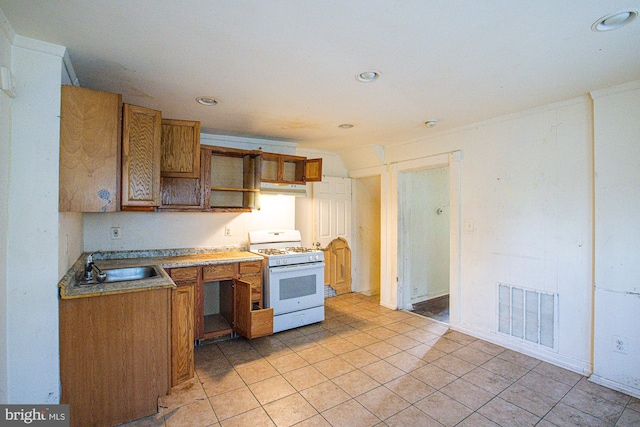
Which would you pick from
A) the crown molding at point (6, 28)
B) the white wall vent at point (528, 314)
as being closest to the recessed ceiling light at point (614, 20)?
the white wall vent at point (528, 314)

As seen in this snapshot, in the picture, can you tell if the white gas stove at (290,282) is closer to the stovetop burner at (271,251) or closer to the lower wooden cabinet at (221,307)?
the stovetop burner at (271,251)

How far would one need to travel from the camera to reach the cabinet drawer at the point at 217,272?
10.2 feet

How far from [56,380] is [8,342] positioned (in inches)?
12.9

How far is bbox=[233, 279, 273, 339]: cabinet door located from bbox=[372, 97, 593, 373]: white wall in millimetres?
2108

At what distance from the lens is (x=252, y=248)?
3770 mm

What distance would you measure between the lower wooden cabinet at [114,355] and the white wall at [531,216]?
117 inches

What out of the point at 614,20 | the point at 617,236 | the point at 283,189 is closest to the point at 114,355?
the point at 283,189

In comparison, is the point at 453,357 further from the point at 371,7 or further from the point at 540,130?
the point at 371,7

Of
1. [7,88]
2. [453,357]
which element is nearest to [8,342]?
[7,88]

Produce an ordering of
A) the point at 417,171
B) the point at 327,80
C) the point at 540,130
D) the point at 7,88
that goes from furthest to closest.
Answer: the point at 417,171 → the point at 540,130 → the point at 327,80 → the point at 7,88

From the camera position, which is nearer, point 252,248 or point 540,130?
point 540,130

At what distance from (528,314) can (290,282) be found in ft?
7.67

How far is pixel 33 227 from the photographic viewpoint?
5.75ft

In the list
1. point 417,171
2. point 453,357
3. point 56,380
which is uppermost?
point 417,171
